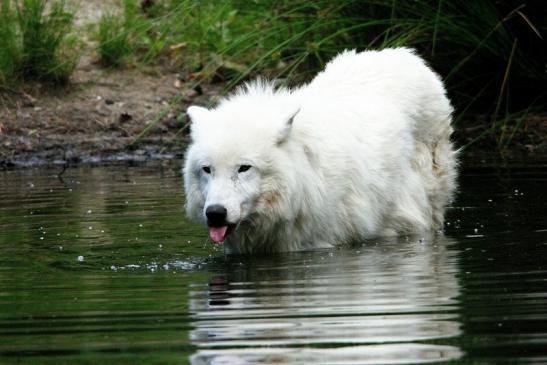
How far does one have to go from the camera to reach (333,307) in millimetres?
5664

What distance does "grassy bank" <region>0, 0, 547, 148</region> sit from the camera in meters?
11.6

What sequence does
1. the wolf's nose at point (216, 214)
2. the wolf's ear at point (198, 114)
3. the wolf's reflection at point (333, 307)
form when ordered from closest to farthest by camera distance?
the wolf's reflection at point (333, 307), the wolf's nose at point (216, 214), the wolf's ear at point (198, 114)

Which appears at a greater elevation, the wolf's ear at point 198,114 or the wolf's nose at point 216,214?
the wolf's ear at point 198,114

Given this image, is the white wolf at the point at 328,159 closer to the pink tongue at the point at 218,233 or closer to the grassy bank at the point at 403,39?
the pink tongue at the point at 218,233

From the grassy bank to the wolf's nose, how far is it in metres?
4.26

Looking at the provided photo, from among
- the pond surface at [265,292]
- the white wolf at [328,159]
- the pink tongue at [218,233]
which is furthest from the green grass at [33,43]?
the pink tongue at [218,233]

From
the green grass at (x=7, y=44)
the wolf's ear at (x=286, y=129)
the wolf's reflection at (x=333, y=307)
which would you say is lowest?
the wolf's reflection at (x=333, y=307)

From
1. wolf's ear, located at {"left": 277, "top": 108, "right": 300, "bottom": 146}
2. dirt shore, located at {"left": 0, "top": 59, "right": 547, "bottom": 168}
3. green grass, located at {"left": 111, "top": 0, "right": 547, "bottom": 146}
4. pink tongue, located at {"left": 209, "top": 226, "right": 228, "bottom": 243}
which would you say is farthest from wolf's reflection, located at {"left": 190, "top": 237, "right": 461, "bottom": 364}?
dirt shore, located at {"left": 0, "top": 59, "right": 547, "bottom": 168}

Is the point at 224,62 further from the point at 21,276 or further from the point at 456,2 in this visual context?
the point at 21,276

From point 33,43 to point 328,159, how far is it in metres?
6.77

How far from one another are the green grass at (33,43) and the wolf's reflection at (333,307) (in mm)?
6717

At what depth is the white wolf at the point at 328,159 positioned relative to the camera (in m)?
7.27

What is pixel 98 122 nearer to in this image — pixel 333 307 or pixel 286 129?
pixel 286 129

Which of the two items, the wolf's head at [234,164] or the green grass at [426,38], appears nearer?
the wolf's head at [234,164]
